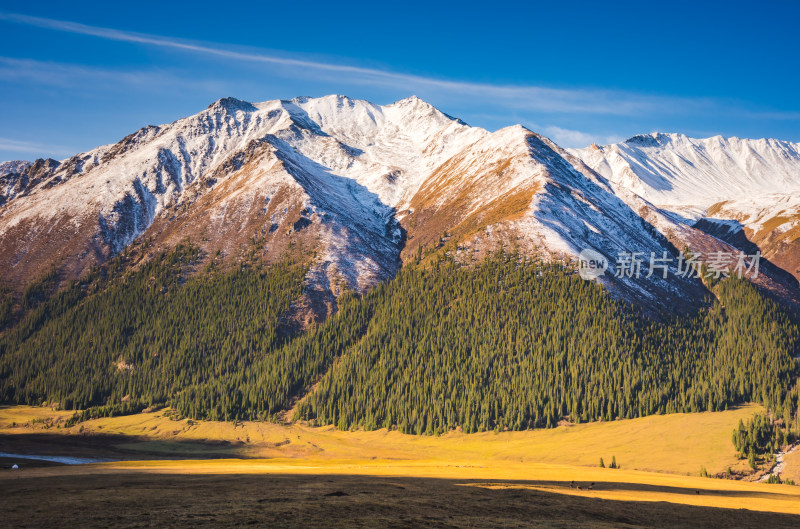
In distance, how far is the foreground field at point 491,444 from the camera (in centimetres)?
15362

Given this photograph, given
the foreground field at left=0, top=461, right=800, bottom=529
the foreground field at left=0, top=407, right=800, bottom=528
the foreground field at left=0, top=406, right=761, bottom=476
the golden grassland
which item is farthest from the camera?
the foreground field at left=0, top=406, right=761, bottom=476

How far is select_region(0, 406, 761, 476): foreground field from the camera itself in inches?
6048

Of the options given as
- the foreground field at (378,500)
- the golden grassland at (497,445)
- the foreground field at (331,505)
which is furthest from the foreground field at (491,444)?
the foreground field at (331,505)

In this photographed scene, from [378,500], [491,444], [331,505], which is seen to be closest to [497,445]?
[491,444]

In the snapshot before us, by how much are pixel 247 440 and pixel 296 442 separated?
1827cm

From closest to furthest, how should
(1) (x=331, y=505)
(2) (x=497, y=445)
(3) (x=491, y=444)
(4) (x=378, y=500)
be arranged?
(1) (x=331, y=505)
(4) (x=378, y=500)
(2) (x=497, y=445)
(3) (x=491, y=444)

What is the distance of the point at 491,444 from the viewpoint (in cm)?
17550

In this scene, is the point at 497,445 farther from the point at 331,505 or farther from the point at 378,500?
the point at 331,505

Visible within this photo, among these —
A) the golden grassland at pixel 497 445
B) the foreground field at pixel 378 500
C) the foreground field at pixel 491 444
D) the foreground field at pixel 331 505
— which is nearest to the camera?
the foreground field at pixel 331 505

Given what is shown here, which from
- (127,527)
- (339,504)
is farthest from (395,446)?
(127,527)

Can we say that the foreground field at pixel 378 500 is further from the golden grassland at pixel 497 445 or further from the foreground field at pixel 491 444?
the foreground field at pixel 491 444

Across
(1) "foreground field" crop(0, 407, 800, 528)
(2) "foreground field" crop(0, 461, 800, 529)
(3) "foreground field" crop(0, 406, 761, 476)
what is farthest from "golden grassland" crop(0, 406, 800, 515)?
(2) "foreground field" crop(0, 461, 800, 529)

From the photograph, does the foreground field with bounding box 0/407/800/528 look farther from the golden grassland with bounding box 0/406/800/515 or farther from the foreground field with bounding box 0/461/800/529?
the golden grassland with bounding box 0/406/800/515

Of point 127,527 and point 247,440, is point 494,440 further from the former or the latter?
point 127,527
